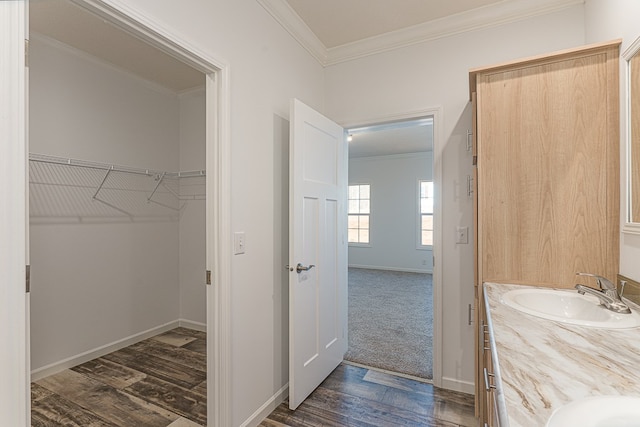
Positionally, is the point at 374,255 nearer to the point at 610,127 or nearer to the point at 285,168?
the point at 285,168

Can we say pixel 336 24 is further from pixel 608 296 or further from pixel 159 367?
pixel 159 367

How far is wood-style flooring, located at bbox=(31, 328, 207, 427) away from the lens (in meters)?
1.98

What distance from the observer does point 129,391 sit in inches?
89.7

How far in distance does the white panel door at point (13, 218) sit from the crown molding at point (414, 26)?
139 cm

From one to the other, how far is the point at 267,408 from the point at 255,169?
1.52 metres

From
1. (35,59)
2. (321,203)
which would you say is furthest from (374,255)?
(35,59)

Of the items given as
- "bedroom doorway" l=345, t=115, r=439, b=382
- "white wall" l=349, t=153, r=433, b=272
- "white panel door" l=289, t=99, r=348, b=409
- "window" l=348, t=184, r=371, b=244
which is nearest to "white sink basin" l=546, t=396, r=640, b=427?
"white panel door" l=289, t=99, r=348, b=409

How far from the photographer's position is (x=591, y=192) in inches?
60.9

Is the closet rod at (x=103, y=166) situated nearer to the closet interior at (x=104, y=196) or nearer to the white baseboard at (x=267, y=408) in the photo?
the closet interior at (x=104, y=196)

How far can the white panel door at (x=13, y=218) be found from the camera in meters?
0.90

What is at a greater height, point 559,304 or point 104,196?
point 104,196

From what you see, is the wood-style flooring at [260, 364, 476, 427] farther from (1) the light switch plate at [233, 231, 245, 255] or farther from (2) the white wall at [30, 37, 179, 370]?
(2) the white wall at [30, 37, 179, 370]

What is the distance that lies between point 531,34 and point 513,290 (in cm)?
173

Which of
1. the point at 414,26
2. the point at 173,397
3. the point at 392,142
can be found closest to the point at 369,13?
the point at 414,26
